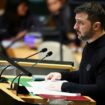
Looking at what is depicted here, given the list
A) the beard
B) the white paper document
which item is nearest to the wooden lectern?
the white paper document

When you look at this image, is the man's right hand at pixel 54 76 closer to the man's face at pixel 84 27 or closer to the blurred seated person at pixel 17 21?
the man's face at pixel 84 27

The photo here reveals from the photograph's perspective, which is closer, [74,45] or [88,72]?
[88,72]

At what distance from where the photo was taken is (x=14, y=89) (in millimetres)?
4000

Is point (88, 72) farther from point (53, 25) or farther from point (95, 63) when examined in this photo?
point (53, 25)

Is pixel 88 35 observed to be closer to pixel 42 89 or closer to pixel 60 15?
pixel 42 89

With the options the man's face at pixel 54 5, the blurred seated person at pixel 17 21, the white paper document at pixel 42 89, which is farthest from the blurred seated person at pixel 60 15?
the white paper document at pixel 42 89

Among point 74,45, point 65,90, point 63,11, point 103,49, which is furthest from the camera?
point 63,11

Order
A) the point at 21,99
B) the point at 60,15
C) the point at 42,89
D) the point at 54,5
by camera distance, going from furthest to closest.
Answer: the point at 54,5, the point at 60,15, the point at 42,89, the point at 21,99

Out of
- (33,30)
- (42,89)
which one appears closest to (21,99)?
(42,89)

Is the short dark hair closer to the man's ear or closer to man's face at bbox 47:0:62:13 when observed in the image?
the man's ear

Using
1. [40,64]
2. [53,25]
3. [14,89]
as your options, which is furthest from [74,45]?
[14,89]

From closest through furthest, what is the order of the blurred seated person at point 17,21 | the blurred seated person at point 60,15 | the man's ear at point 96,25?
the man's ear at point 96,25
the blurred seated person at point 17,21
the blurred seated person at point 60,15

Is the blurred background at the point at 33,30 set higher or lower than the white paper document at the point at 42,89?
higher

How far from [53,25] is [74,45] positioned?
93 centimetres
